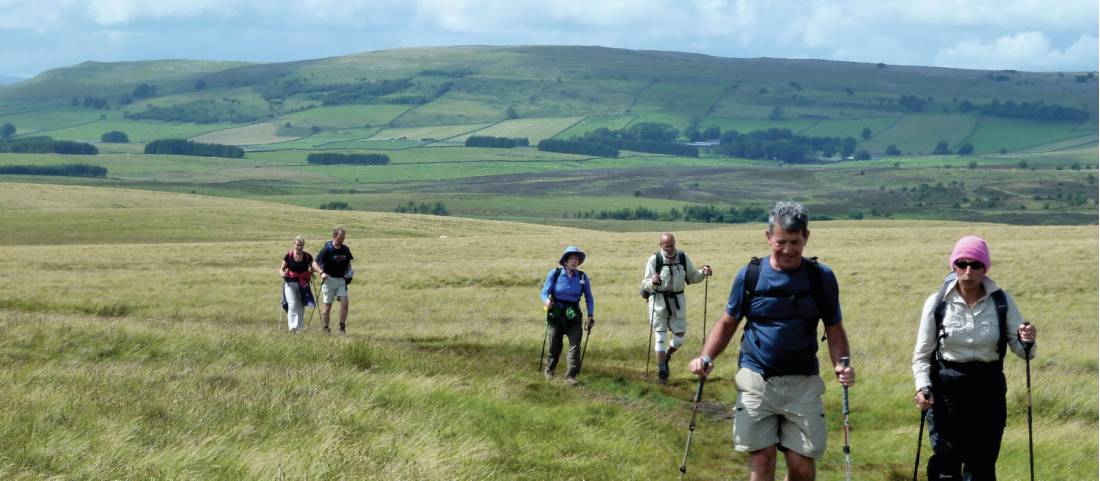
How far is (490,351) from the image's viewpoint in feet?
76.7

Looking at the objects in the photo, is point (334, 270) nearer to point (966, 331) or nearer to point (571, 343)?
point (571, 343)

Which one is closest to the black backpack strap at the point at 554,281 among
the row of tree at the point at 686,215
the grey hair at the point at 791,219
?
the grey hair at the point at 791,219

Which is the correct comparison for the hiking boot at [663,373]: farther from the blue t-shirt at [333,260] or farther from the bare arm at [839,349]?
the bare arm at [839,349]

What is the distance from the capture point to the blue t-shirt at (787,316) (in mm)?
9211

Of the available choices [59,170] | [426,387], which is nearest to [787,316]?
[426,387]

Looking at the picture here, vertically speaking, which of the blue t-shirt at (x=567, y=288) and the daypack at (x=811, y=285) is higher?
the daypack at (x=811, y=285)

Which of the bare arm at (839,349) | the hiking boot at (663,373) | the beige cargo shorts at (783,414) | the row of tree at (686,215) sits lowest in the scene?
the row of tree at (686,215)

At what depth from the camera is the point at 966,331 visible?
9.89 m

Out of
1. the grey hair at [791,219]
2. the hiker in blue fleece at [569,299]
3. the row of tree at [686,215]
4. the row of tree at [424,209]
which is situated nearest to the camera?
the grey hair at [791,219]

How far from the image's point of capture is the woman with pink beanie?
983 centimetres

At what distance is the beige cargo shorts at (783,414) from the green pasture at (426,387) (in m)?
2.24

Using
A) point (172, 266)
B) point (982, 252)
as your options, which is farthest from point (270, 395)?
point (172, 266)

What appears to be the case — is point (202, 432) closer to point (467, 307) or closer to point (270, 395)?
point (270, 395)

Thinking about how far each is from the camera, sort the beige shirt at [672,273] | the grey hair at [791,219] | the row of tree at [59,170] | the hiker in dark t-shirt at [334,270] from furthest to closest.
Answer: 1. the row of tree at [59,170]
2. the hiker in dark t-shirt at [334,270]
3. the beige shirt at [672,273]
4. the grey hair at [791,219]
